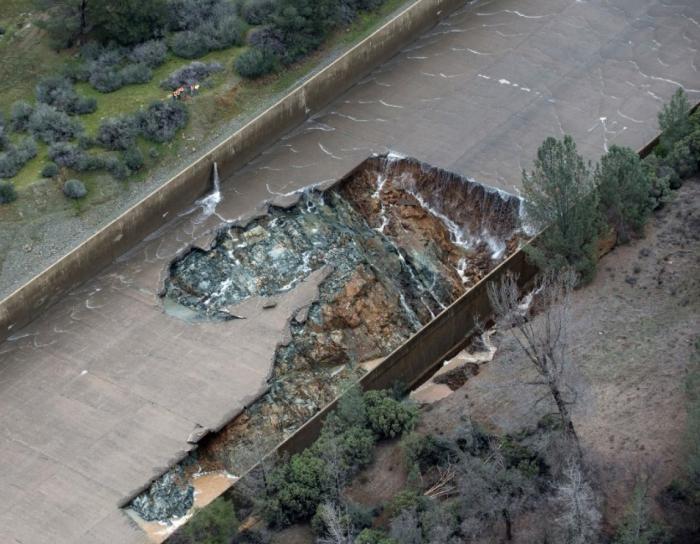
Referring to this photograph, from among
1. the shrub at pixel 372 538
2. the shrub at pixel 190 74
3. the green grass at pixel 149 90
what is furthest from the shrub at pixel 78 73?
the shrub at pixel 372 538

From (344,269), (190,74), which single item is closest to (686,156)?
(344,269)

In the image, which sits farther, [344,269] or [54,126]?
[54,126]

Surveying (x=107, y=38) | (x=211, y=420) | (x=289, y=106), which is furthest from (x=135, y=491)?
(x=107, y=38)

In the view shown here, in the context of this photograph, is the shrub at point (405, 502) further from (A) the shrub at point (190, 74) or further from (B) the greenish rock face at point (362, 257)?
(A) the shrub at point (190, 74)

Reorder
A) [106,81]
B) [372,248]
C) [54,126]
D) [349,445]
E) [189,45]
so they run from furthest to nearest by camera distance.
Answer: [189,45], [106,81], [54,126], [372,248], [349,445]

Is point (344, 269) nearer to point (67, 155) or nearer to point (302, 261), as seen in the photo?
point (302, 261)

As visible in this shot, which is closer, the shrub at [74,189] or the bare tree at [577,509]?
the bare tree at [577,509]

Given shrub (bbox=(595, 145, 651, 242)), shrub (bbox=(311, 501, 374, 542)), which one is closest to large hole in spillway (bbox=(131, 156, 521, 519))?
shrub (bbox=(311, 501, 374, 542))
